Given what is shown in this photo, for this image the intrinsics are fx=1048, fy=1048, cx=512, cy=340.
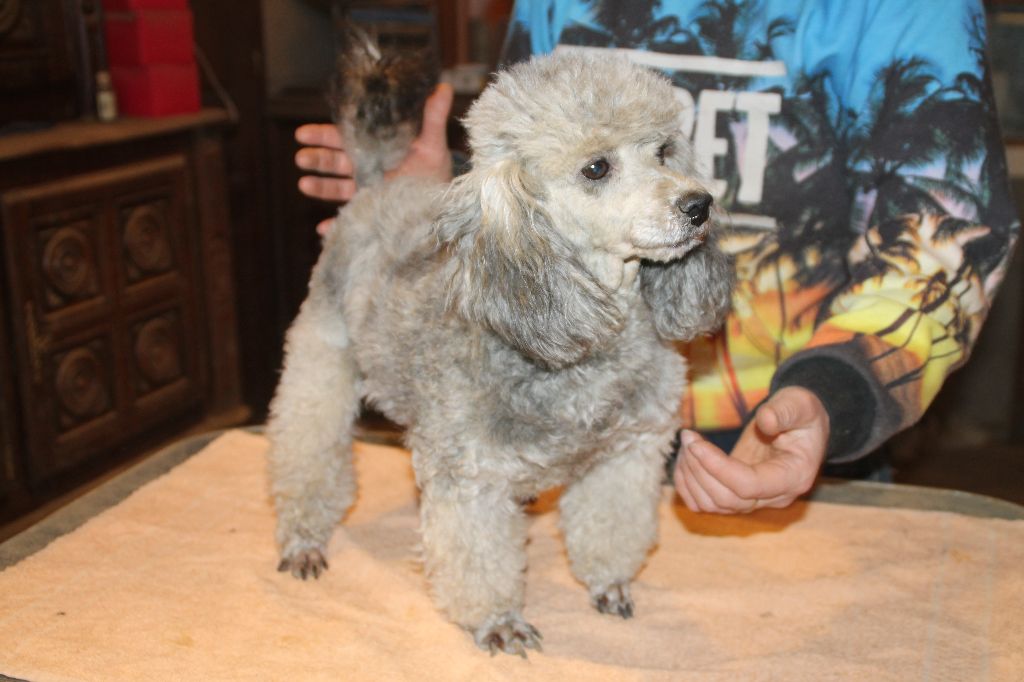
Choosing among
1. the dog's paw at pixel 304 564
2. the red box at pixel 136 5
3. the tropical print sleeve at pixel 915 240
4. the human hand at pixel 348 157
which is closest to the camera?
the tropical print sleeve at pixel 915 240

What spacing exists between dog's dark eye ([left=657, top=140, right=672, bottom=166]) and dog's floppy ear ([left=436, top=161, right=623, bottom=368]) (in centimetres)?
18

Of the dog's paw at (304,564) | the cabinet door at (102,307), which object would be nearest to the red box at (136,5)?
the cabinet door at (102,307)

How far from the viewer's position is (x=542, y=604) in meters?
1.62

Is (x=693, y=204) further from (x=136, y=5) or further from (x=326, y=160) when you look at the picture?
(x=136, y=5)

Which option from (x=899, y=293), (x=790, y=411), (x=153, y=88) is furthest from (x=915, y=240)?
(x=153, y=88)

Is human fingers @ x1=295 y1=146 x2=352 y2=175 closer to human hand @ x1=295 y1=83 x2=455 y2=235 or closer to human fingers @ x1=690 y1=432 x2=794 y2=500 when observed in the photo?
human hand @ x1=295 y1=83 x2=455 y2=235

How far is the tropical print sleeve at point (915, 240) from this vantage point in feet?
4.48

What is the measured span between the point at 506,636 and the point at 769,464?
A: 460 mm

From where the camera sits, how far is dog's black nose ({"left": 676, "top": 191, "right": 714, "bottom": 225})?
129cm

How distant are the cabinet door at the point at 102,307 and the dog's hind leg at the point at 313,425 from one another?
1.34 m

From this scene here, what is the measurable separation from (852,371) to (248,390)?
323 centimetres

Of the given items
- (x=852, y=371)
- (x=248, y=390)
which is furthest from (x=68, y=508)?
(x=248, y=390)

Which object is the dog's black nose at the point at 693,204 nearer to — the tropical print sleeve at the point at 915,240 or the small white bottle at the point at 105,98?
the tropical print sleeve at the point at 915,240

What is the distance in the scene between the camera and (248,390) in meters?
4.21
